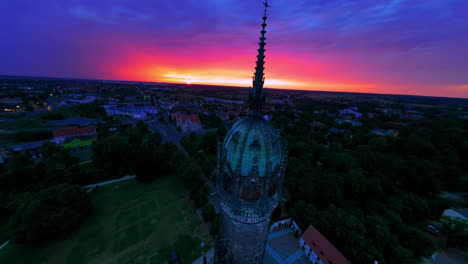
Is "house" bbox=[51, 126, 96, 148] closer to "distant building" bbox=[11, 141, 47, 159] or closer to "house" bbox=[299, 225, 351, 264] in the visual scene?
"distant building" bbox=[11, 141, 47, 159]

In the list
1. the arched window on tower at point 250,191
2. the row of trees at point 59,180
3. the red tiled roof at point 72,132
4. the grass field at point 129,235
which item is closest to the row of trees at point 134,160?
the row of trees at point 59,180

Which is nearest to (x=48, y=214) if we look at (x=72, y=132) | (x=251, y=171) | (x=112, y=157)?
(x=112, y=157)

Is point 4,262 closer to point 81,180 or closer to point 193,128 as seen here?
point 81,180

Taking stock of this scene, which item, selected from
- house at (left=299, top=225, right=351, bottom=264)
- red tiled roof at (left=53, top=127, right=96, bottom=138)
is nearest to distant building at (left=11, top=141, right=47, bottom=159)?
red tiled roof at (left=53, top=127, right=96, bottom=138)

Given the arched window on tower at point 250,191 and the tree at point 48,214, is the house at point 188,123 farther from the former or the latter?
the arched window on tower at point 250,191

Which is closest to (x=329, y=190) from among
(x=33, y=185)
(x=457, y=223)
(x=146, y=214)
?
(x=457, y=223)

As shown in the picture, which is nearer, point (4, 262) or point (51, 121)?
point (4, 262)
